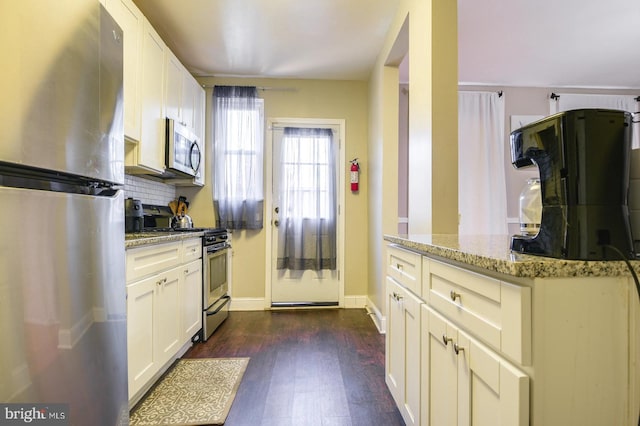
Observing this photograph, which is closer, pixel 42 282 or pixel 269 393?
pixel 42 282

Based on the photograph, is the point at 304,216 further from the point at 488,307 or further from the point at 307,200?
the point at 488,307

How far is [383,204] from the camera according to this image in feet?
9.40

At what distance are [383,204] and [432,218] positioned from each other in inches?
45.5

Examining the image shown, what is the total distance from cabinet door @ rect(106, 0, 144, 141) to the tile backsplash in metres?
0.64

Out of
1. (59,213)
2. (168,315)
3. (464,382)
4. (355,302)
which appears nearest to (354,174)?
(355,302)

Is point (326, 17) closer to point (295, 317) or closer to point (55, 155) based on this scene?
point (55, 155)

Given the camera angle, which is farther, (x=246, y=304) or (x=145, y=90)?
(x=246, y=304)

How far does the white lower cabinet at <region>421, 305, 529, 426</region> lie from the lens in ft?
2.18

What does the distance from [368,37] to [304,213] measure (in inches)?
73.5

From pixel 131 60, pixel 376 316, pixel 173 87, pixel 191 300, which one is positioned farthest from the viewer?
pixel 376 316

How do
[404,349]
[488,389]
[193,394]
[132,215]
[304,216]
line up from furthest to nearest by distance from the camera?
1. [304,216]
2. [132,215]
3. [193,394]
4. [404,349]
5. [488,389]

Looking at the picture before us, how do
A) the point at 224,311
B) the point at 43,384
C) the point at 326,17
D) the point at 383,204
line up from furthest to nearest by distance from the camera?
the point at 224,311 < the point at 383,204 < the point at 326,17 < the point at 43,384

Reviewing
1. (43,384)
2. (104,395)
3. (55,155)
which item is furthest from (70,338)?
(55,155)

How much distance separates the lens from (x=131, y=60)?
6.63ft
